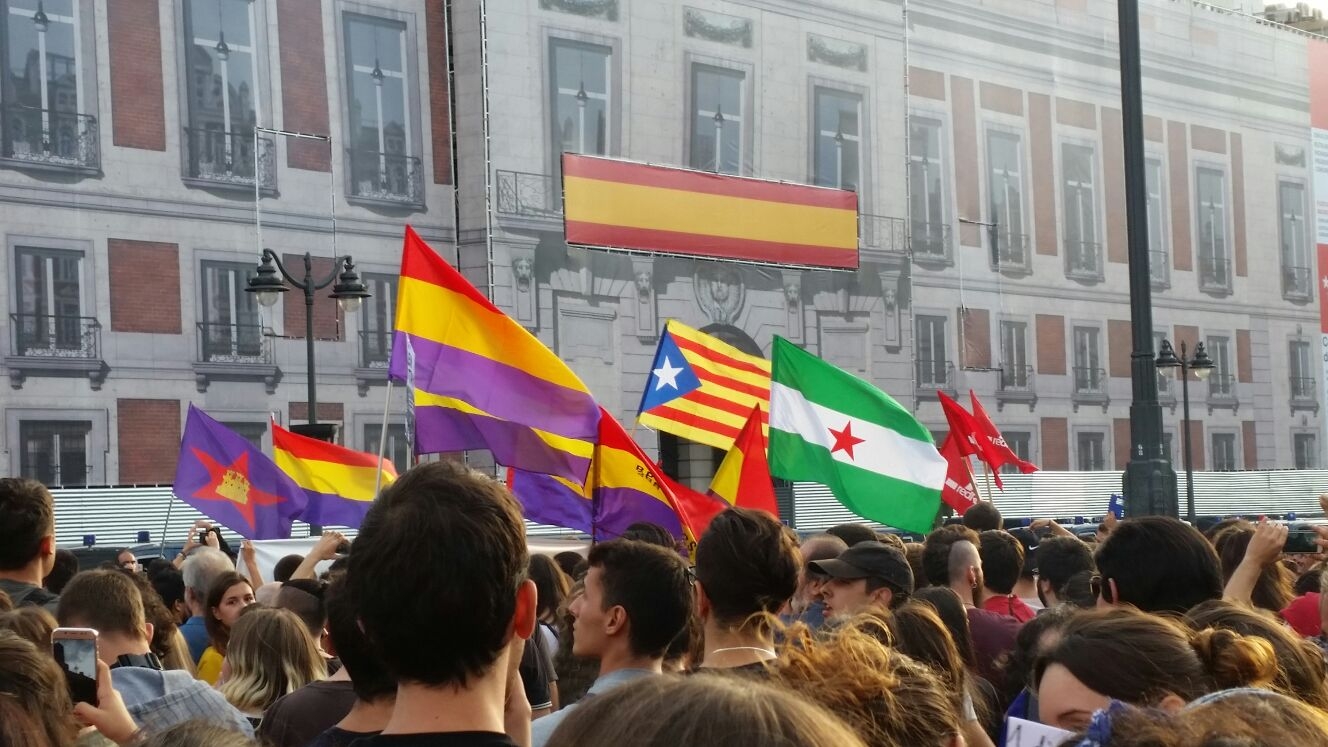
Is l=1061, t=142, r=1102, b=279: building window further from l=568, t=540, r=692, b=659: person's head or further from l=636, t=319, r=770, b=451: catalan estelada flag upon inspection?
l=568, t=540, r=692, b=659: person's head

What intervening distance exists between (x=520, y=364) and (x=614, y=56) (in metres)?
15.5

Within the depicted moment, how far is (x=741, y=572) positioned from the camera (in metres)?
4.59

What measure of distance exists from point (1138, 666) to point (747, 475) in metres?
7.10

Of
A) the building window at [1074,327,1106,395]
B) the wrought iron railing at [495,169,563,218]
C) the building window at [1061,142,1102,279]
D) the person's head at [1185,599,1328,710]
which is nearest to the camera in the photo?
the person's head at [1185,599,1328,710]

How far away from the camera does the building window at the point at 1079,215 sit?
31875 mm

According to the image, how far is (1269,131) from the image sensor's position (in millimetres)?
36250

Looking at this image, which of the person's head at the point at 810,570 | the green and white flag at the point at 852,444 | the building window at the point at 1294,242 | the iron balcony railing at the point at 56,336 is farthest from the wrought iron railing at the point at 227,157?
the building window at the point at 1294,242

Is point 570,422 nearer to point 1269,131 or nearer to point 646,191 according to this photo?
point 646,191

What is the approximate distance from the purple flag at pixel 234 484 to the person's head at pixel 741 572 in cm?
914

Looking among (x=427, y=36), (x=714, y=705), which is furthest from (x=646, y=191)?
(x=714, y=705)

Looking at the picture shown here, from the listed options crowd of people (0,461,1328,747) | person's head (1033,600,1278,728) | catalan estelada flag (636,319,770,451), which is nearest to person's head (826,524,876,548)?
crowd of people (0,461,1328,747)

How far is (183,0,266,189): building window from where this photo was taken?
20.5 m

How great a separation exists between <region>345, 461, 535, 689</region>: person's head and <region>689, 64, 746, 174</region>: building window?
22.9 meters

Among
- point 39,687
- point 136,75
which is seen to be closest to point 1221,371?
point 136,75
